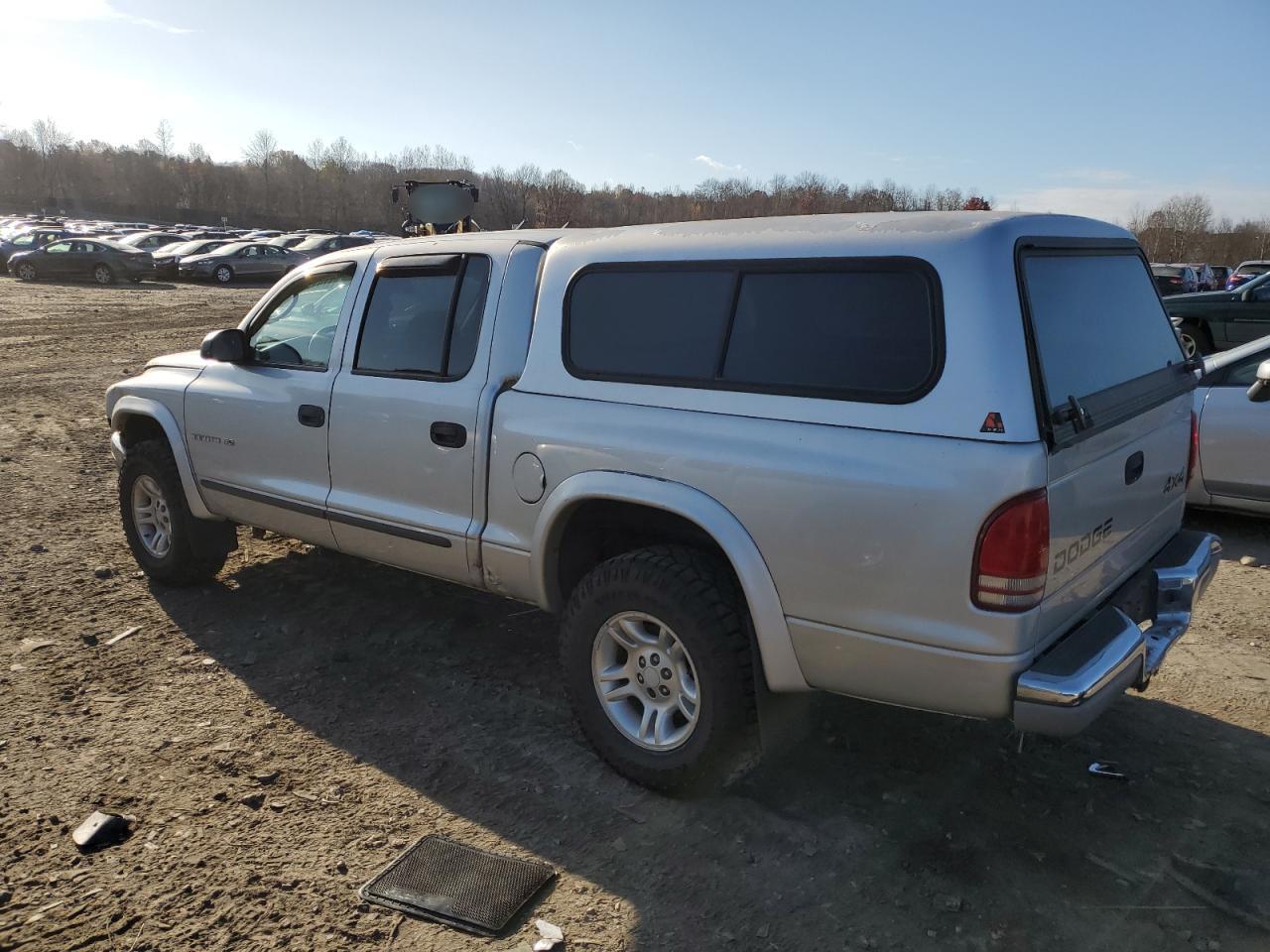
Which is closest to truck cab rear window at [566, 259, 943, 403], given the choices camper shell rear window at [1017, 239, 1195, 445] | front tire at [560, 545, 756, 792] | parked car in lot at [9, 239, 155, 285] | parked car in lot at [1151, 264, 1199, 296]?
camper shell rear window at [1017, 239, 1195, 445]

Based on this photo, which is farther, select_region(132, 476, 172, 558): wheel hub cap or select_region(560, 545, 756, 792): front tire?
select_region(132, 476, 172, 558): wheel hub cap

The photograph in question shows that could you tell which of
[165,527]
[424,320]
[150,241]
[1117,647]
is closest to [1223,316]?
[1117,647]

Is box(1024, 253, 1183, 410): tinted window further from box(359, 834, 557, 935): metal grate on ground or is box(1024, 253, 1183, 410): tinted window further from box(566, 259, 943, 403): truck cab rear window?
box(359, 834, 557, 935): metal grate on ground

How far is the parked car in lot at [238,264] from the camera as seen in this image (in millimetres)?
31062

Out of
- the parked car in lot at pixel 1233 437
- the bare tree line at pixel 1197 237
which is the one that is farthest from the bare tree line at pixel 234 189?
the parked car in lot at pixel 1233 437

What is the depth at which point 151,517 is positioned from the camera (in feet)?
18.0

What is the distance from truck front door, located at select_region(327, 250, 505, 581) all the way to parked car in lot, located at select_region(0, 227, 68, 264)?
3062 cm

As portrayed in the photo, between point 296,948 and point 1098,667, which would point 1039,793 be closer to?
point 1098,667

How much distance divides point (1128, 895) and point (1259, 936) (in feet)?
1.09

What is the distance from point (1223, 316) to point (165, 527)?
1233 cm

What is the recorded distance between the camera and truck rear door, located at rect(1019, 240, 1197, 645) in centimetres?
270

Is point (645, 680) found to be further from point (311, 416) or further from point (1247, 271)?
point (1247, 271)

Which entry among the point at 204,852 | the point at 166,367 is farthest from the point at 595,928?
the point at 166,367

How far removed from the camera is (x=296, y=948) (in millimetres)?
2686
